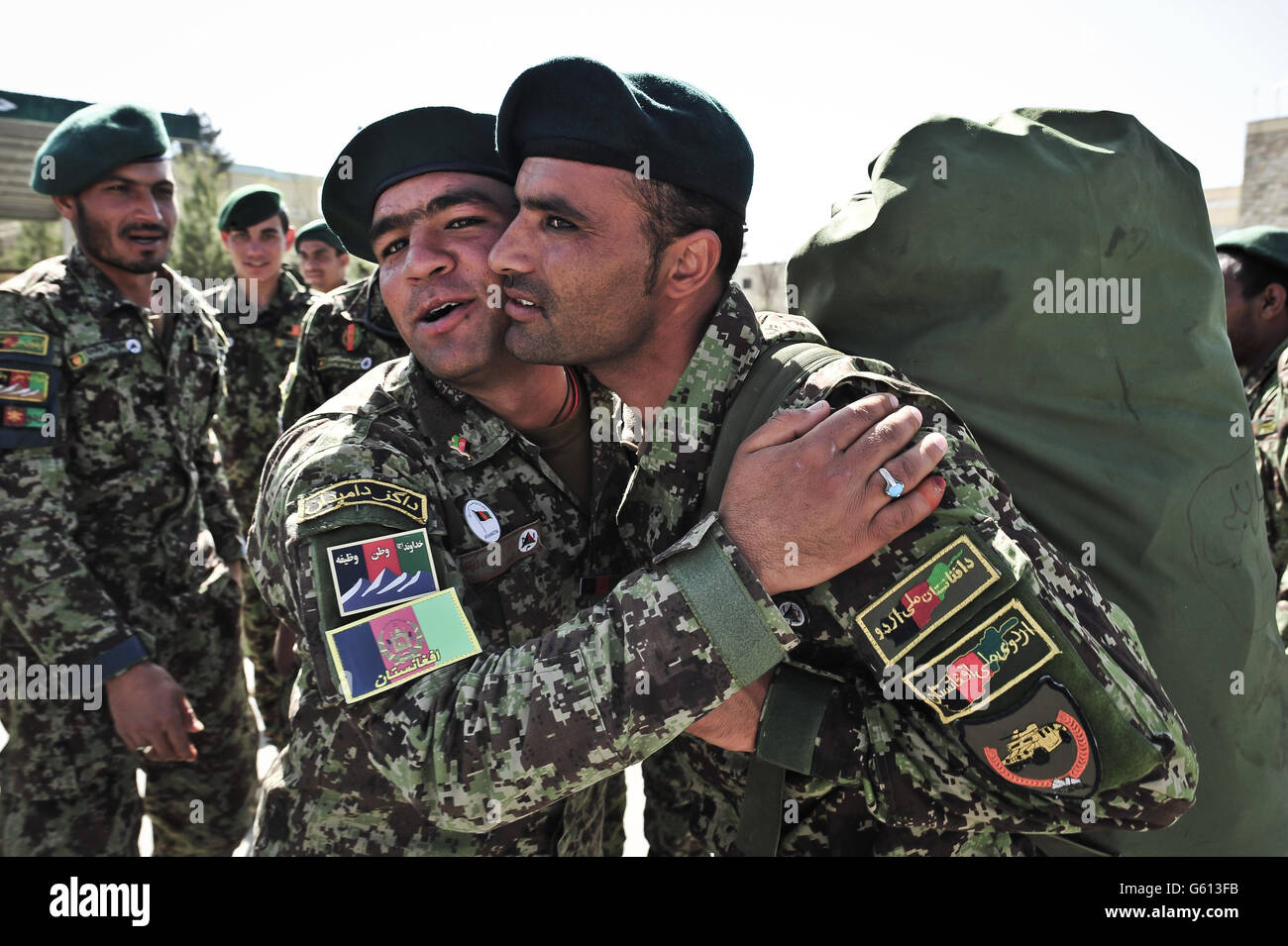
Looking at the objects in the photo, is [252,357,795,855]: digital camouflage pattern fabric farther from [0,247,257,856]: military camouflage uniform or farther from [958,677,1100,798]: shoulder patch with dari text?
[0,247,257,856]: military camouflage uniform

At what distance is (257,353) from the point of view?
639 cm

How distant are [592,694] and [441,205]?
4.38 feet

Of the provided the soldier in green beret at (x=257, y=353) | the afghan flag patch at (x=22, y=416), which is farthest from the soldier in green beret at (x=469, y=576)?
the soldier in green beret at (x=257, y=353)

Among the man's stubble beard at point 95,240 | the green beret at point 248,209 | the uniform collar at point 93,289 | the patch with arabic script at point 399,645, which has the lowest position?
the patch with arabic script at point 399,645

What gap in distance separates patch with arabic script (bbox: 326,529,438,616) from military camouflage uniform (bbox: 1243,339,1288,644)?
342 cm

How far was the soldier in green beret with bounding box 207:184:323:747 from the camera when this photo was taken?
218 inches

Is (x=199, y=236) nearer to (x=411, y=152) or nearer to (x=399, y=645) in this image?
(x=411, y=152)

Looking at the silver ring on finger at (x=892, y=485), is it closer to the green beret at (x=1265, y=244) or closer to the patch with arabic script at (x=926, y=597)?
the patch with arabic script at (x=926, y=597)

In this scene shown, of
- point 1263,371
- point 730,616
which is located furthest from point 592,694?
point 1263,371

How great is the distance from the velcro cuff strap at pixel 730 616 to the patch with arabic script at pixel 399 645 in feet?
1.39

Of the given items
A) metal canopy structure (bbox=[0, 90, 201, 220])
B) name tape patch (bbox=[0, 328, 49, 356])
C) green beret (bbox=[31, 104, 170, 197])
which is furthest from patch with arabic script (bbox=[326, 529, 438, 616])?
metal canopy structure (bbox=[0, 90, 201, 220])

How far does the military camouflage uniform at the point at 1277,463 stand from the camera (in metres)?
3.68

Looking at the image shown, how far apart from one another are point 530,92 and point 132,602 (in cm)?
284
